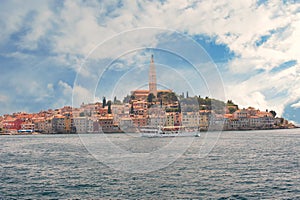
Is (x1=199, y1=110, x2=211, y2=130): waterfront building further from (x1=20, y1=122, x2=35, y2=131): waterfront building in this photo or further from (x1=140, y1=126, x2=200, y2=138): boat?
(x1=20, y1=122, x2=35, y2=131): waterfront building

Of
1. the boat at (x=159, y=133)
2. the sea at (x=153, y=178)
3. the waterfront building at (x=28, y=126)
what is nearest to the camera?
the sea at (x=153, y=178)

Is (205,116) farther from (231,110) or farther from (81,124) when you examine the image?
(231,110)

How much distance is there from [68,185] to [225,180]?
16.5 feet

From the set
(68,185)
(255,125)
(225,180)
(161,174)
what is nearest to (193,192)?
(225,180)

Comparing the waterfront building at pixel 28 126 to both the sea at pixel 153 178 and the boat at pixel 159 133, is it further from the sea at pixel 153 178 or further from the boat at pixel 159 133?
the sea at pixel 153 178

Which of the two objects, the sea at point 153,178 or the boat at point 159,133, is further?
the boat at point 159,133

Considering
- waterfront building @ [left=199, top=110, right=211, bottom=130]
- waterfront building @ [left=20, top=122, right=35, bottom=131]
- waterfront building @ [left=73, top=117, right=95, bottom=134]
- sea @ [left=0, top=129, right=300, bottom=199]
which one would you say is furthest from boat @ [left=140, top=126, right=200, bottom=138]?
waterfront building @ [left=20, top=122, right=35, bottom=131]

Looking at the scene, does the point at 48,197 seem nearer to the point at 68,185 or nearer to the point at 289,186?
the point at 68,185

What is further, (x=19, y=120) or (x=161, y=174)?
(x=19, y=120)

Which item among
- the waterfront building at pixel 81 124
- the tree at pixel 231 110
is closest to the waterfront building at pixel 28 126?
the tree at pixel 231 110

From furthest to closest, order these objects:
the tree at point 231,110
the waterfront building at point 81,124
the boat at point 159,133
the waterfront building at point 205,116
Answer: the tree at point 231,110 → the boat at point 159,133 → the waterfront building at point 205,116 → the waterfront building at point 81,124

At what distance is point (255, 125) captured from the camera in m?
78.0

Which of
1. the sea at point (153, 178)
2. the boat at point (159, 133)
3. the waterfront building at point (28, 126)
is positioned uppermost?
the waterfront building at point (28, 126)

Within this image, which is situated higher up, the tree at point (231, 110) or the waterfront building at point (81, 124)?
the tree at point (231, 110)
